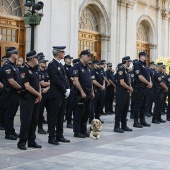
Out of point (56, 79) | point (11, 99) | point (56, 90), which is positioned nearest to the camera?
point (56, 79)

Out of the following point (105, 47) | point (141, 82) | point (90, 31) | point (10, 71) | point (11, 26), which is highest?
point (90, 31)

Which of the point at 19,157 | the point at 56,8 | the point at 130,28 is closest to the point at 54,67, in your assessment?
the point at 19,157

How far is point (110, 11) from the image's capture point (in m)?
22.9

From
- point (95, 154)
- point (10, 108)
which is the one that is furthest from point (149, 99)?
point (95, 154)

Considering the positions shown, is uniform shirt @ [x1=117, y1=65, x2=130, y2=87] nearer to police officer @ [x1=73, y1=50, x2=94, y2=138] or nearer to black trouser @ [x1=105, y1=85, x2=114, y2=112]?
police officer @ [x1=73, y1=50, x2=94, y2=138]

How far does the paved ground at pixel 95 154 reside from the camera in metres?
6.93

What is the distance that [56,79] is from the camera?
8852 mm

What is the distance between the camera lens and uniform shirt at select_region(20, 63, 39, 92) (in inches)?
323

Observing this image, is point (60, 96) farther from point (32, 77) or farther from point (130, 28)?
point (130, 28)

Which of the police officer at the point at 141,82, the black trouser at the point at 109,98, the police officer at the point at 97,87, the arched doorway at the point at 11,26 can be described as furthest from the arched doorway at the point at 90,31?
the police officer at the point at 141,82

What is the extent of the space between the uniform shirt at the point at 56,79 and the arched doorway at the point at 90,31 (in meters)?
12.2

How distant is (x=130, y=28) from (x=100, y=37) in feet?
8.69

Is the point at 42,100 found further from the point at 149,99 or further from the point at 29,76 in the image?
the point at 149,99

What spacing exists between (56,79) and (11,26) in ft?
29.7
